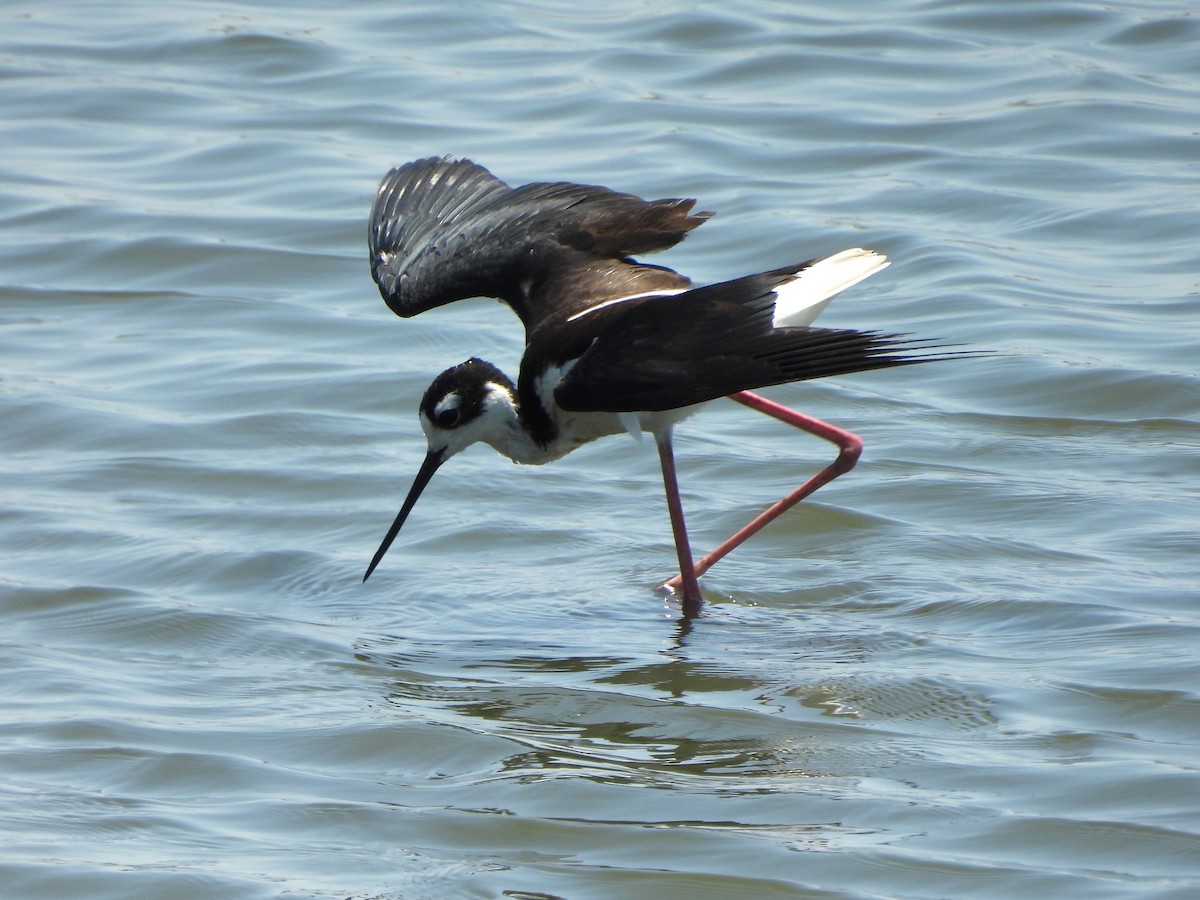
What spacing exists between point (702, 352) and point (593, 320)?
0.65 meters

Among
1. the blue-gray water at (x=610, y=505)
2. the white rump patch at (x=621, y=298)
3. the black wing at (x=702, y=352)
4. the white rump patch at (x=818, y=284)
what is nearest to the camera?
the blue-gray water at (x=610, y=505)

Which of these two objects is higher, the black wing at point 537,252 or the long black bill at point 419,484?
the black wing at point 537,252

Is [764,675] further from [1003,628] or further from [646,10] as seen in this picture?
[646,10]

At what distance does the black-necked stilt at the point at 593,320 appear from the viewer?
662cm

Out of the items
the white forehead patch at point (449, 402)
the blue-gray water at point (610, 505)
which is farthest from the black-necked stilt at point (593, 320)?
the blue-gray water at point (610, 505)

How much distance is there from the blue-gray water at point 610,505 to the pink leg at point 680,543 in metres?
0.08

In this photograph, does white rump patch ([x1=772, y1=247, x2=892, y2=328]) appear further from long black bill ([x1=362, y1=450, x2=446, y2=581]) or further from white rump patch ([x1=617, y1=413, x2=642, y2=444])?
long black bill ([x1=362, y1=450, x2=446, y2=581])

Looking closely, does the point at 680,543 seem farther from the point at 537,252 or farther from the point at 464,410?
the point at 537,252

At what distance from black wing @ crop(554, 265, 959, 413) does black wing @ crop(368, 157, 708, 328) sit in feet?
2.58

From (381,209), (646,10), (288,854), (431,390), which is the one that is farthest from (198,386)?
(646,10)

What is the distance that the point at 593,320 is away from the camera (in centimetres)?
717

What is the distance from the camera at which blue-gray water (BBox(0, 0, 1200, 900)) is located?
529cm

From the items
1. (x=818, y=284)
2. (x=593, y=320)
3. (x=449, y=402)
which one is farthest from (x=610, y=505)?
(x=818, y=284)

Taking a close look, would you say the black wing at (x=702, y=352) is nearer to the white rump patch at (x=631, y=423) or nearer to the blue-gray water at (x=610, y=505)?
the white rump patch at (x=631, y=423)
